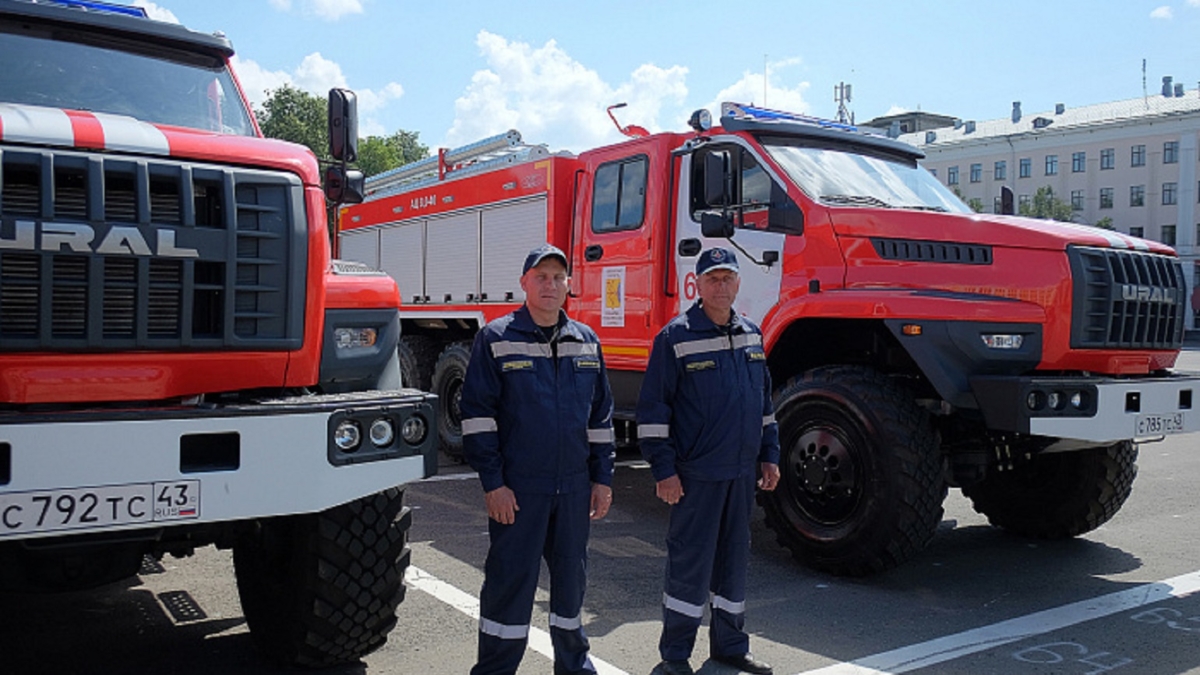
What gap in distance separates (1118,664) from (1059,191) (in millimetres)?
69376

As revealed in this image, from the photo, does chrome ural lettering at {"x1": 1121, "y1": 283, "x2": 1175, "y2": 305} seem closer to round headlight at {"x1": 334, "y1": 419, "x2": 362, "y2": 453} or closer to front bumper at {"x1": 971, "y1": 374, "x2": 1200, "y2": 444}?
front bumper at {"x1": 971, "y1": 374, "x2": 1200, "y2": 444}

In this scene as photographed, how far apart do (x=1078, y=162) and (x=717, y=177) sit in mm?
67226

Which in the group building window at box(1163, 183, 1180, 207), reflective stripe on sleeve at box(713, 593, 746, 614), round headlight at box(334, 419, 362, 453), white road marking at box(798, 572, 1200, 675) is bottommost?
white road marking at box(798, 572, 1200, 675)

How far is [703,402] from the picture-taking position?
4.28 metres

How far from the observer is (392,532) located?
4.01m

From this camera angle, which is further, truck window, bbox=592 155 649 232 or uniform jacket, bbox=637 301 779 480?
truck window, bbox=592 155 649 232

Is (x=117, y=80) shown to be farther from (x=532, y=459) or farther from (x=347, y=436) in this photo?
(x=532, y=459)

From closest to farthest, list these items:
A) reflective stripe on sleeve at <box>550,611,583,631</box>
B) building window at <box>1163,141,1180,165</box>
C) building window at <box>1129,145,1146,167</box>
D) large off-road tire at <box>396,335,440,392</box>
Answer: reflective stripe on sleeve at <box>550,611,583,631</box>, large off-road tire at <box>396,335,440,392</box>, building window at <box>1163,141,1180,165</box>, building window at <box>1129,145,1146,167</box>

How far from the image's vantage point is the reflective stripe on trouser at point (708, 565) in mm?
4168

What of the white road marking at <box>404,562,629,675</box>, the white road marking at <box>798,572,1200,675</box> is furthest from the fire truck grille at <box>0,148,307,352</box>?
the white road marking at <box>798,572,1200,675</box>

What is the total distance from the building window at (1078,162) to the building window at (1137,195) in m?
3.16

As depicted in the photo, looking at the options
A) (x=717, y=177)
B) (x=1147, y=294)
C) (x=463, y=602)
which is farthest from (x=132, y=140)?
(x=1147, y=294)

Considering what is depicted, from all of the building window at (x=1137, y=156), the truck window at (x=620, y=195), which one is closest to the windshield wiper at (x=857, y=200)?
the truck window at (x=620, y=195)

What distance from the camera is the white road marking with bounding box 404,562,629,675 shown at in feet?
14.1
